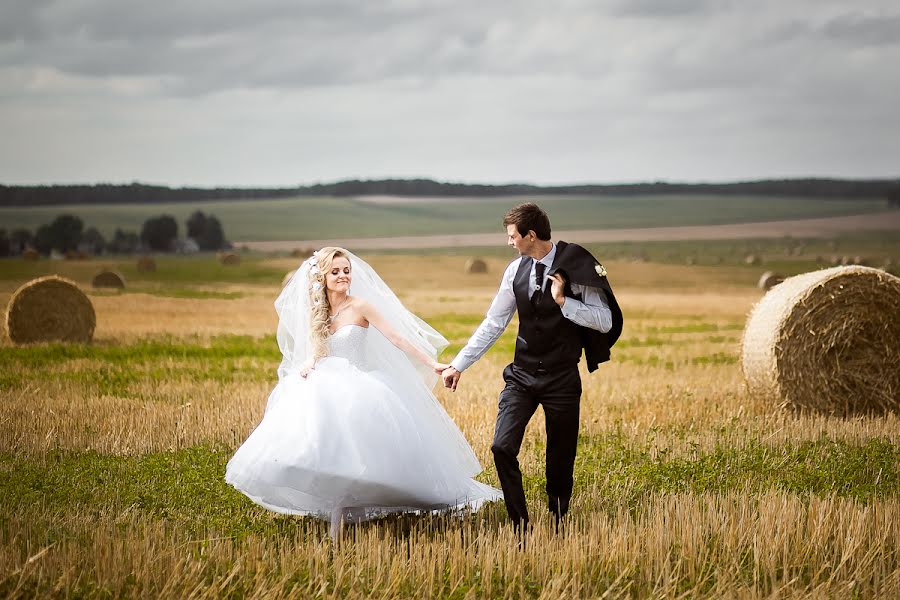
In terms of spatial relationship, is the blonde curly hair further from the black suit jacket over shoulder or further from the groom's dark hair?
the black suit jacket over shoulder

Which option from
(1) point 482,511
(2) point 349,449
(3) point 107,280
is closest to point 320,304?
(2) point 349,449

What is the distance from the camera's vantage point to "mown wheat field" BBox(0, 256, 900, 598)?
255 inches

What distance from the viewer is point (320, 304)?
7902 millimetres

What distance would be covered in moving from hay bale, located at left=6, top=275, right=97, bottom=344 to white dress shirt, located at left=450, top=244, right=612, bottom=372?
15092mm

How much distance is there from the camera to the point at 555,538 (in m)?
7.21

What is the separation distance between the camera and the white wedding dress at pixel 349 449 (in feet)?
23.3

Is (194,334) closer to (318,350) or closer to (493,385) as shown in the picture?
(493,385)

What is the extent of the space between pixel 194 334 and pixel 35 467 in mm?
13937

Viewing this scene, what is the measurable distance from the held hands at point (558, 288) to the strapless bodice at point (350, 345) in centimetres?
164

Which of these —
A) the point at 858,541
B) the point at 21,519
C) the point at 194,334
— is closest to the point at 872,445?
the point at 858,541

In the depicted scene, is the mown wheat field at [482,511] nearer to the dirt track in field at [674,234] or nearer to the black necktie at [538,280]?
the black necktie at [538,280]

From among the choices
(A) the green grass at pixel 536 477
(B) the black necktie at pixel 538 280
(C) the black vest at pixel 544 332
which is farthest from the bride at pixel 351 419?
(B) the black necktie at pixel 538 280

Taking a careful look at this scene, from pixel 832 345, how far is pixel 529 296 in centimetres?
728

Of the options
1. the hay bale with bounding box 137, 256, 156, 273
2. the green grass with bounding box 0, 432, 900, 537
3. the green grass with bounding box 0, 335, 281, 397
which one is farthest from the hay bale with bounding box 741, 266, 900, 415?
the hay bale with bounding box 137, 256, 156, 273
